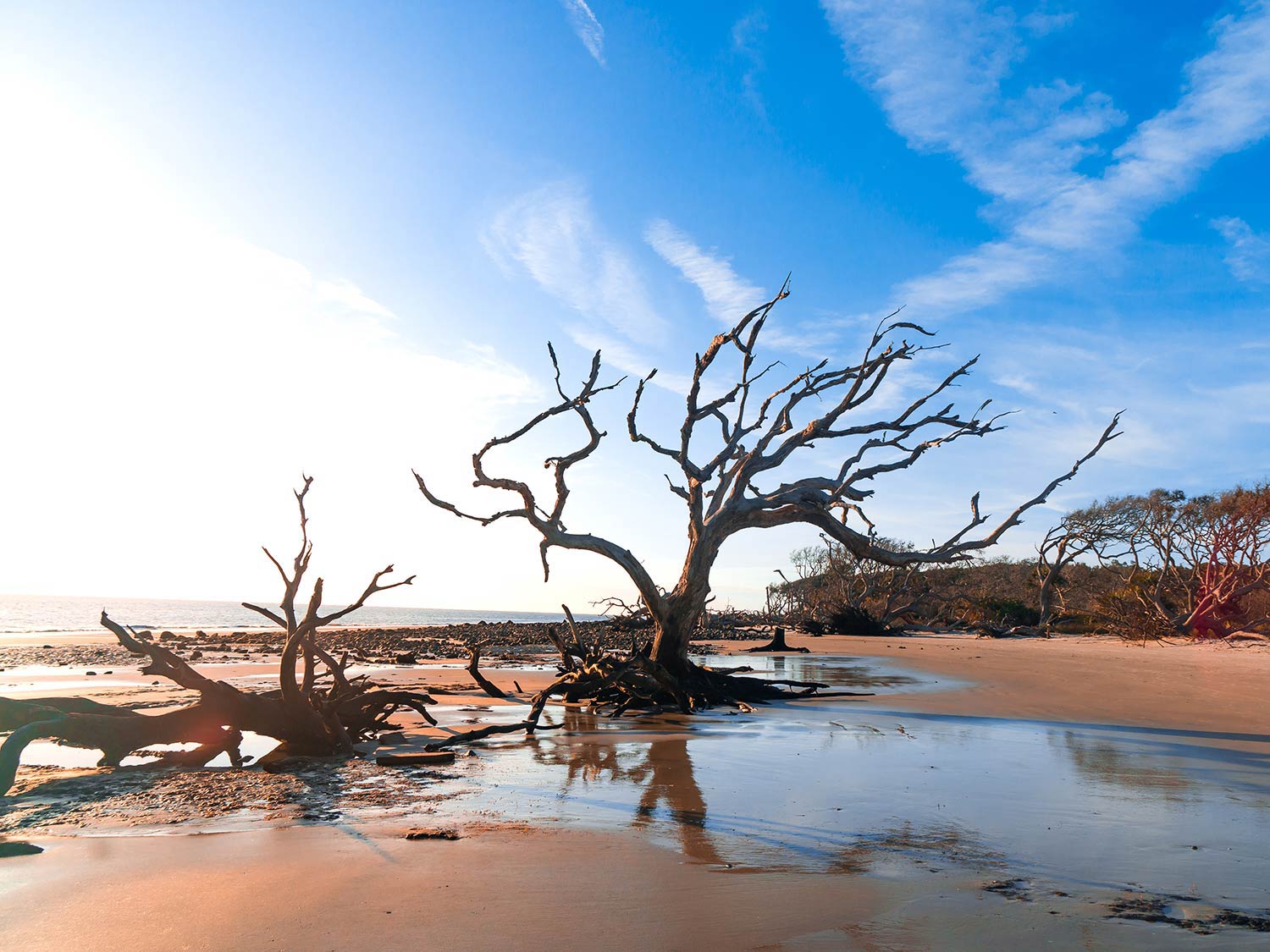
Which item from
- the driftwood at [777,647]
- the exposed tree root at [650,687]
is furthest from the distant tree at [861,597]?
the exposed tree root at [650,687]

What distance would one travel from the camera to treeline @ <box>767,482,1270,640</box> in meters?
28.4

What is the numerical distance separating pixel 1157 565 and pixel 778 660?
873 inches

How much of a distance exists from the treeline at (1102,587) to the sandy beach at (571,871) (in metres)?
11.9

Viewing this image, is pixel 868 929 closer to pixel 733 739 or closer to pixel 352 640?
pixel 733 739

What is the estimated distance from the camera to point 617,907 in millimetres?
3625

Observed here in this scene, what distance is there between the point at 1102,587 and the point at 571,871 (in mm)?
49486

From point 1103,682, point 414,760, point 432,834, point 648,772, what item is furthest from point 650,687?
point 1103,682

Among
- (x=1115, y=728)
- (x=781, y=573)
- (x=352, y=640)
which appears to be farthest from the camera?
(x=781, y=573)

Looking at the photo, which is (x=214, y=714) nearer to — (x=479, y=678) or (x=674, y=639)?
(x=479, y=678)

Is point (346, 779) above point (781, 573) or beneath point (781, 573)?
beneath

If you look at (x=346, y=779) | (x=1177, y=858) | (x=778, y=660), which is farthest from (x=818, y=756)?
(x=778, y=660)

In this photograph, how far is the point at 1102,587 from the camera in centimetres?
4488

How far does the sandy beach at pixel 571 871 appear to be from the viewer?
3328 mm

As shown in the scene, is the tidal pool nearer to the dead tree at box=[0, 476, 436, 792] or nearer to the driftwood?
the dead tree at box=[0, 476, 436, 792]
